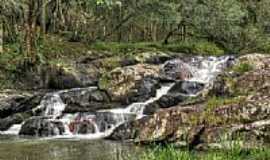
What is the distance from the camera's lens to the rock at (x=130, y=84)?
67.1ft

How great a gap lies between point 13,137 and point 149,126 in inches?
180

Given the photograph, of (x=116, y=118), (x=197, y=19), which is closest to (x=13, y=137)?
(x=116, y=118)

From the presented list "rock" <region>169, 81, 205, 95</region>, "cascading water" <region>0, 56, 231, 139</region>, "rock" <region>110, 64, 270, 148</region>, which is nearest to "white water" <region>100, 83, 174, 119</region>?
"cascading water" <region>0, 56, 231, 139</region>

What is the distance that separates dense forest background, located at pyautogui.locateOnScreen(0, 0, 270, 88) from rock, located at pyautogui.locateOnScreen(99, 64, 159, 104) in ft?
19.2

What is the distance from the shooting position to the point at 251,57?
68.9 feet

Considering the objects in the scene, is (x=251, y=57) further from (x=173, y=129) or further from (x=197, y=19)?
(x=197, y=19)

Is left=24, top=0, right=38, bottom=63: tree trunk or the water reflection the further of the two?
left=24, top=0, right=38, bottom=63: tree trunk

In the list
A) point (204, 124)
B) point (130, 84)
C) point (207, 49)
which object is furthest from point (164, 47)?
point (204, 124)

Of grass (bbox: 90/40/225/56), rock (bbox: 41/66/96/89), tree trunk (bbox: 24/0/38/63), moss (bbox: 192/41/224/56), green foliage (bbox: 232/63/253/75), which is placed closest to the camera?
green foliage (bbox: 232/63/253/75)

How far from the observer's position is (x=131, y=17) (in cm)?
3381

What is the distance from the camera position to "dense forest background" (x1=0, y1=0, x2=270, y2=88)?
28.9m

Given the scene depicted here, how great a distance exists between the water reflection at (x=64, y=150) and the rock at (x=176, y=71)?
891cm

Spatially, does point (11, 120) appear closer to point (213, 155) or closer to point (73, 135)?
point (73, 135)

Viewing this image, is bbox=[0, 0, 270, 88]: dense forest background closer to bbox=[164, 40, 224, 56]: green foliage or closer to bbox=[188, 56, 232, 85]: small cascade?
bbox=[164, 40, 224, 56]: green foliage
